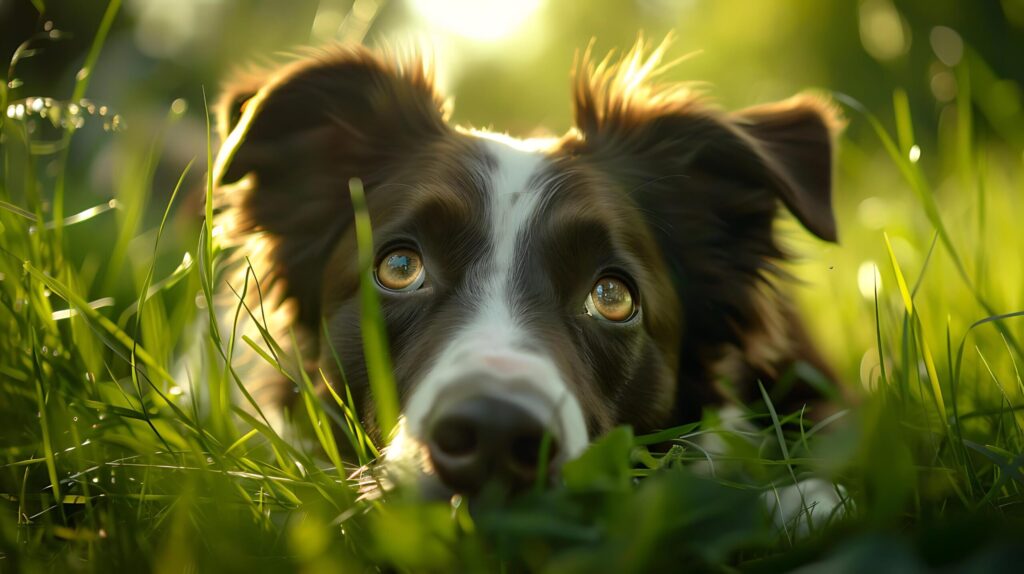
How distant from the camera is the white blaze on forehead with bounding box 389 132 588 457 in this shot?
185cm

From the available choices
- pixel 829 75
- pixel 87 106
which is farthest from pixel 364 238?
pixel 829 75

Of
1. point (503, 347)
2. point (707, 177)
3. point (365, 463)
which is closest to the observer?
point (365, 463)

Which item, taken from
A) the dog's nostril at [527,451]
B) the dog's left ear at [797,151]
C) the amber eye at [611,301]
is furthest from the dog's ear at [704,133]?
the dog's nostril at [527,451]

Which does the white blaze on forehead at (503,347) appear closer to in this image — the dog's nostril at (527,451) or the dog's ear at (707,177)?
the dog's nostril at (527,451)

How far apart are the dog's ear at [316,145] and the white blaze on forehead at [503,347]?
440 mm

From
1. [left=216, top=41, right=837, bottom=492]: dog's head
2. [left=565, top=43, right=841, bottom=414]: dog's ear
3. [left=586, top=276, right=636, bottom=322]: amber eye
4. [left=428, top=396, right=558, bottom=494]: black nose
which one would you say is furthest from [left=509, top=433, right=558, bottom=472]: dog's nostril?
[left=565, top=43, right=841, bottom=414]: dog's ear

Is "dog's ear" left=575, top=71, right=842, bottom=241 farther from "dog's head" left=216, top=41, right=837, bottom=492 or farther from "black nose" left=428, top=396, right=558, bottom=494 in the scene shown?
"black nose" left=428, top=396, right=558, bottom=494

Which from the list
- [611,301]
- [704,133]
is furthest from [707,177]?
[611,301]

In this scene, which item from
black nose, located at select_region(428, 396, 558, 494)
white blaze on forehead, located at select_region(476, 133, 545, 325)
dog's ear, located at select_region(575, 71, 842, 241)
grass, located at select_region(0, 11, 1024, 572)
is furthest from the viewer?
dog's ear, located at select_region(575, 71, 842, 241)

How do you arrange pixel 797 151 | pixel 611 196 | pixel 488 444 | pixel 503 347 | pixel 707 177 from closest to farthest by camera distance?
pixel 488 444
pixel 503 347
pixel 611 196
pixel 797 151
pixel 707 177

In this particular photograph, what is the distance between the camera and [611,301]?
273 centimetres

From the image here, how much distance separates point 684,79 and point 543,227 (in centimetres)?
148

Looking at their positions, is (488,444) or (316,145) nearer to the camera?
(488,444)

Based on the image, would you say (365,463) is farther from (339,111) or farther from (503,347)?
(339,111)
